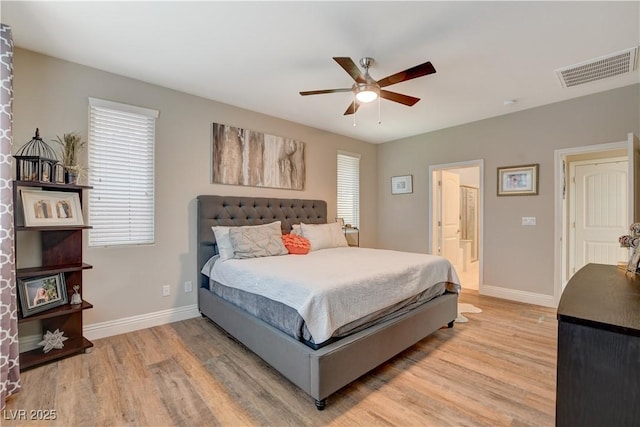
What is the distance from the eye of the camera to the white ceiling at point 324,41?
1.98 meters

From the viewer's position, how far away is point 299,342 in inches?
75.5

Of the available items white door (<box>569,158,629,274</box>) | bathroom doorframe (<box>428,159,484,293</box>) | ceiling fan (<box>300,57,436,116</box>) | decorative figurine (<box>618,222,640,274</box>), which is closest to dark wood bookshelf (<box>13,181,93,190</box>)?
ceiling fan (<box>300,57,436,116</box>)

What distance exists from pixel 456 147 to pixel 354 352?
151 inches

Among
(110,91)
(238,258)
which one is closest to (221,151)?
(110,91)

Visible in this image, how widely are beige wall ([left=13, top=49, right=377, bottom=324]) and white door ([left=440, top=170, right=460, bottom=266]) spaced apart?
3.00 meters

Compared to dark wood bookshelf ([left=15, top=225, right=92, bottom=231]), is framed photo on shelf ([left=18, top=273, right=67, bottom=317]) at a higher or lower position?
lower

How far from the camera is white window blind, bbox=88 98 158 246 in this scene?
278 centimetres

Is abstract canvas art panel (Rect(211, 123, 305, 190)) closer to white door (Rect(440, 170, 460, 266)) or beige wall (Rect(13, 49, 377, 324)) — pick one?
beige wall (Rect(13, 49, 377, 324))

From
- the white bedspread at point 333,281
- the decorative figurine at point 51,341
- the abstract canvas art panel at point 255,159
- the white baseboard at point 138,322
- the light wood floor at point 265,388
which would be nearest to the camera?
the light wood floor at point 265,388

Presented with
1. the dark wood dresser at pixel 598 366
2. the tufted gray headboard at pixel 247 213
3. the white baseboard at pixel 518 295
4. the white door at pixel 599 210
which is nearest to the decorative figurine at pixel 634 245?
the dark wood dresser at pixel 598 366

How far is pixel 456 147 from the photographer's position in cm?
460

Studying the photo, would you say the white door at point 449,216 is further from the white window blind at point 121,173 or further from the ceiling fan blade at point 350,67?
the white window blind at point 121,173

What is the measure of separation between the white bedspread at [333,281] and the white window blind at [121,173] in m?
0.97

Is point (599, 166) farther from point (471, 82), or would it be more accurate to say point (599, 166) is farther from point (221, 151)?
point (221, 151)
